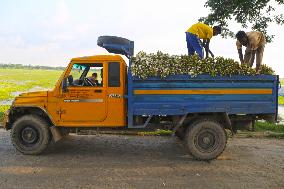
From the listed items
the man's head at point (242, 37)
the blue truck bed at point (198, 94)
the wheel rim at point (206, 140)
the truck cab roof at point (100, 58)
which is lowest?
the wheel rim at point (206, 140)

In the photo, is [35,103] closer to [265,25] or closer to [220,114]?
[220,114]

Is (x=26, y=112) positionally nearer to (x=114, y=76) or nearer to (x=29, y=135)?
(x=29, y=135)

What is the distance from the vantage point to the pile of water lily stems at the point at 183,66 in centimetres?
788

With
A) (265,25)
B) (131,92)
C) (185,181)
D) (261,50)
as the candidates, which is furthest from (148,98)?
(265,25)

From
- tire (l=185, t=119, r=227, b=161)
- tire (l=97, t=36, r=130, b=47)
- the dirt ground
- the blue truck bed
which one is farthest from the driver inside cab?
tire (l=185, t=119, r=227, b=161)

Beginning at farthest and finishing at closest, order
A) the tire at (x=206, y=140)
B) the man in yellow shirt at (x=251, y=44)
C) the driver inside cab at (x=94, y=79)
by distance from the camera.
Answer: the man in yellow shirt at (x=251, y=44)
the driver inside cab at (x=94, y=79)
the tire at (x=206, y=140)

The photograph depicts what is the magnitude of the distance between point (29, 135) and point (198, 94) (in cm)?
394

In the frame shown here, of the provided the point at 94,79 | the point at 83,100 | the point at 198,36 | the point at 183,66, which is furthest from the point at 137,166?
the point at 198,36

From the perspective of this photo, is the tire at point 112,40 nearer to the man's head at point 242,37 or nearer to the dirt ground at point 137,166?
the dirt ground at point 137,166

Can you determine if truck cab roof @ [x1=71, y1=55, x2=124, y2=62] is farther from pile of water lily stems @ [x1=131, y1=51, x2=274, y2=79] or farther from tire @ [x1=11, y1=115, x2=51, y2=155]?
tire @ [x1=11, y1=115, x2=51, y2=155]

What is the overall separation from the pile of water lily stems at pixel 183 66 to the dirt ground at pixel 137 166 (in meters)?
1.94

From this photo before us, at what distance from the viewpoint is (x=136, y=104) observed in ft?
26.0

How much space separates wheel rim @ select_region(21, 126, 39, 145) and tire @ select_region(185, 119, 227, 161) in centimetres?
344

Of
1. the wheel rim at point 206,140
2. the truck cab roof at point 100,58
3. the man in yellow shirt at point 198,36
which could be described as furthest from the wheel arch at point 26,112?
the man in yellow shirt at point 198,36
